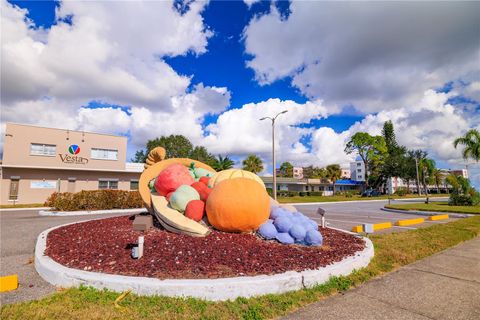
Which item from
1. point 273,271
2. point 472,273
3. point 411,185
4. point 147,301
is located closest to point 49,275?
point 147,301

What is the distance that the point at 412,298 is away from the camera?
4121mm

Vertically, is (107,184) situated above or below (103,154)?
below

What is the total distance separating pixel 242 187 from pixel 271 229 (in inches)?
49.3

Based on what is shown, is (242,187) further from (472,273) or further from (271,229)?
(472,273)

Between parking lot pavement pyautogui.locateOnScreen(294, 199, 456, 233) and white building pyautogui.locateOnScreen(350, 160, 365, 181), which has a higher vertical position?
white building pyautogui.locateOnScreen(350, 160, 365, 181)

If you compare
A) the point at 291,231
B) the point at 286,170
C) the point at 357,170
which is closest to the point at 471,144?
A: the point at 291,231

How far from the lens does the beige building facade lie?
22.5 meters

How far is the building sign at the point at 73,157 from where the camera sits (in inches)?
975

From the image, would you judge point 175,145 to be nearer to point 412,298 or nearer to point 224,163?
point 224,163

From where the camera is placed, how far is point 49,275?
15.5 feet

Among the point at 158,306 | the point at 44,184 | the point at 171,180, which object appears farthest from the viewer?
the point at 44,184

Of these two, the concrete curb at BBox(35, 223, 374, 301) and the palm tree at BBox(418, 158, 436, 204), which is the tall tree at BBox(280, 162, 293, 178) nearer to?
the palm tree at BBox(418, 158, 436, 204)

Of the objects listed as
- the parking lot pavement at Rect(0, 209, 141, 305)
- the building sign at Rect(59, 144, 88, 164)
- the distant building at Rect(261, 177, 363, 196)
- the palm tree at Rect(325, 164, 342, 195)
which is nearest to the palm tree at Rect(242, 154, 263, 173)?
the distant building at Rect(261, 177, 363, 196)

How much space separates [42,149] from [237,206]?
25455mm
